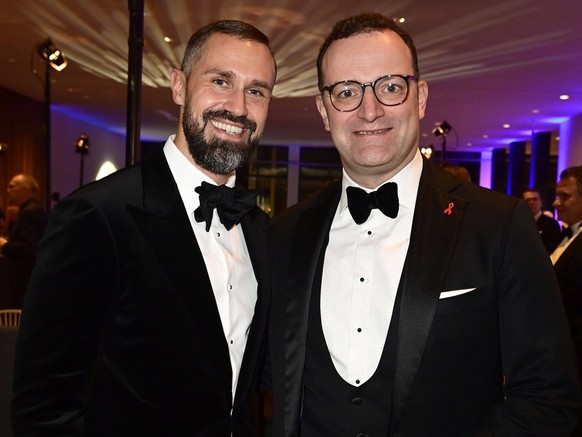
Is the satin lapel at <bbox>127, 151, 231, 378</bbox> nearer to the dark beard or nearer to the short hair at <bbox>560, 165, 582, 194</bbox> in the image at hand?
the dark beard

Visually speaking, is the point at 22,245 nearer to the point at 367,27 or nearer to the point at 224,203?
the point at 224,203

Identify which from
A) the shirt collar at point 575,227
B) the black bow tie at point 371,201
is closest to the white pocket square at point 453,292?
the black bow tie at point 371,201

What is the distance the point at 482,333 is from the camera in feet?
5.49

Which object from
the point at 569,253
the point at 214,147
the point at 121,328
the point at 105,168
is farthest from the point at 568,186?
the point at 105,168

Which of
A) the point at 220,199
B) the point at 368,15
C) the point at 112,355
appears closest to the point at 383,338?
the point at 220,199

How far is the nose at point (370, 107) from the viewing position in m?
1.84

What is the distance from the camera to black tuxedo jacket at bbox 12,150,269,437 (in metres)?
1.62

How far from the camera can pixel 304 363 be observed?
6.05 ft

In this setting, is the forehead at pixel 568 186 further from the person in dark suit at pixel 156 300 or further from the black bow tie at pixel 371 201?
the person in dark suit at pixel 156 300

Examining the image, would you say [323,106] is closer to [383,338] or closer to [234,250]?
[234,250]

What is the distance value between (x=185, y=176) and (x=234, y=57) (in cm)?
41

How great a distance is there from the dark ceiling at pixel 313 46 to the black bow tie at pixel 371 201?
17.5 ft

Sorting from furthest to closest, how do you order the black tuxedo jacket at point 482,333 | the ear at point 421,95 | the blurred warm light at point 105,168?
the blurred warm light at point 105,168 → the ear at point 421,95 → the black tuxedo jacket at point 482,333

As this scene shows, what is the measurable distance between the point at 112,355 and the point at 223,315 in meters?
0.33
